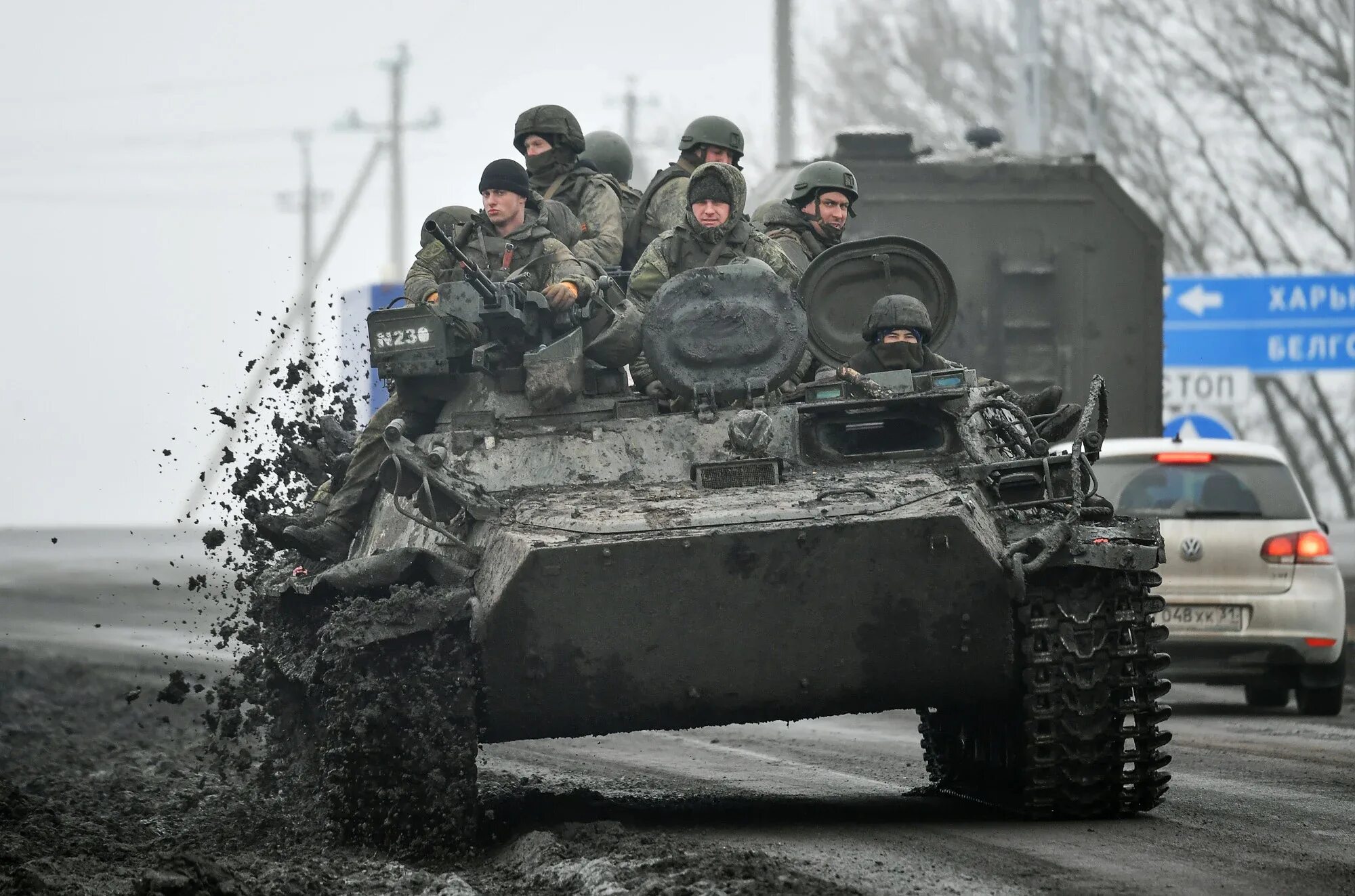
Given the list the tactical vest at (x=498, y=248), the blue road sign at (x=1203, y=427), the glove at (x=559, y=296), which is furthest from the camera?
the blue road sign at (x=1203, y=427)

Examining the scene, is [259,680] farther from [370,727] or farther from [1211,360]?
[1211,360]

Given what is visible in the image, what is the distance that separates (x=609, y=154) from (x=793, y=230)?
238 cm

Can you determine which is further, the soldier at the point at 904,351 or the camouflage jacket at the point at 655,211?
the camouflage jacket at the point at 655,211

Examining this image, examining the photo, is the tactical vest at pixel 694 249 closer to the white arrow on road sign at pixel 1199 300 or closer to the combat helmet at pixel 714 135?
the combat helmet at pixel 714 135

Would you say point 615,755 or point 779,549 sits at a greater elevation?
point 779,549

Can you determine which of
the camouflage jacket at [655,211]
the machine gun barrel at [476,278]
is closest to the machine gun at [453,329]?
the machine gun barrel at [476,278]

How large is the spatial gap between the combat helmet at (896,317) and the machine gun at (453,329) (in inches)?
55.2

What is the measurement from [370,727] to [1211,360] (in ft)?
60.3

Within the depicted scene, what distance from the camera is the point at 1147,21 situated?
40.0 m

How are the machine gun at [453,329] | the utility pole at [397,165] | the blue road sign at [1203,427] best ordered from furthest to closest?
the utility pole at [397,165], the blue road sign at [1203,427], the machine gun at [453,329]

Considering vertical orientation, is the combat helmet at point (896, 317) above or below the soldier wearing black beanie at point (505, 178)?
below

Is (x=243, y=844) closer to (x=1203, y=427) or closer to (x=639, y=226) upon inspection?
(x=639, y=226)

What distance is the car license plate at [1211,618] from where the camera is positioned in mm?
14664

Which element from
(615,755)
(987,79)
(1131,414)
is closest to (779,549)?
(615,755)
